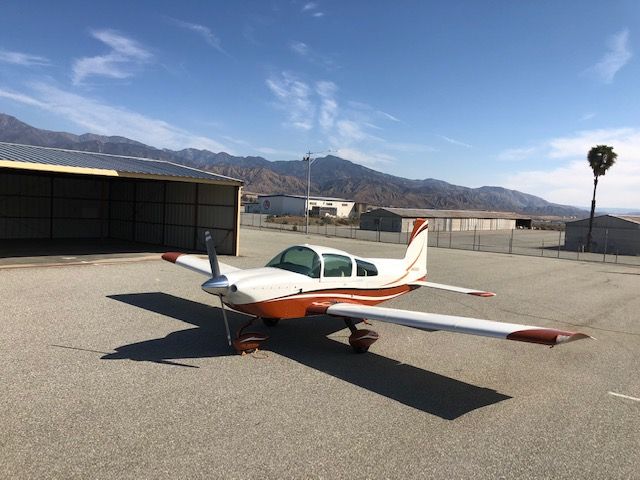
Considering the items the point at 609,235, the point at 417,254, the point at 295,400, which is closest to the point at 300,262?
the point at 295,400

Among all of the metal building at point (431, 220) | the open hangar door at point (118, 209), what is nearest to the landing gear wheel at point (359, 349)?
the open hangar door at point (118, 209)

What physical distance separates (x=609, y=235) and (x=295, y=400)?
4809cm

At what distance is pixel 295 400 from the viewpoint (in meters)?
7.18

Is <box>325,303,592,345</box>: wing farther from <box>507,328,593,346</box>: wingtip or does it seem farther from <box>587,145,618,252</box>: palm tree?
<box>587,145,618,252</box>: palm tree

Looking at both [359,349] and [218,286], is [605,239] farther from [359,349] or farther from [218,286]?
[218,286]

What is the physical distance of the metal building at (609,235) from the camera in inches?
1730

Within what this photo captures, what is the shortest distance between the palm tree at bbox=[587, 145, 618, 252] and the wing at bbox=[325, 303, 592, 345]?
147ft

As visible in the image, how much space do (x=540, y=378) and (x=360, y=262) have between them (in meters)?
4.48

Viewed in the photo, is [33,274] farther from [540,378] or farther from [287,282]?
[540,378]

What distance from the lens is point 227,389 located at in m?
7.48

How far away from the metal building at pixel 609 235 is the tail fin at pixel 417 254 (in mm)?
36604

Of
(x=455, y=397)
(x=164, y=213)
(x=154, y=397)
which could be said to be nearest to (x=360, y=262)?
(x=455, y=397)

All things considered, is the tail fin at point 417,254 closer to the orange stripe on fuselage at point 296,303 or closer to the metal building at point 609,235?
the orange stripe on fuselage at point 296,303

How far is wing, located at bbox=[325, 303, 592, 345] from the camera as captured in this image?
6715mm
